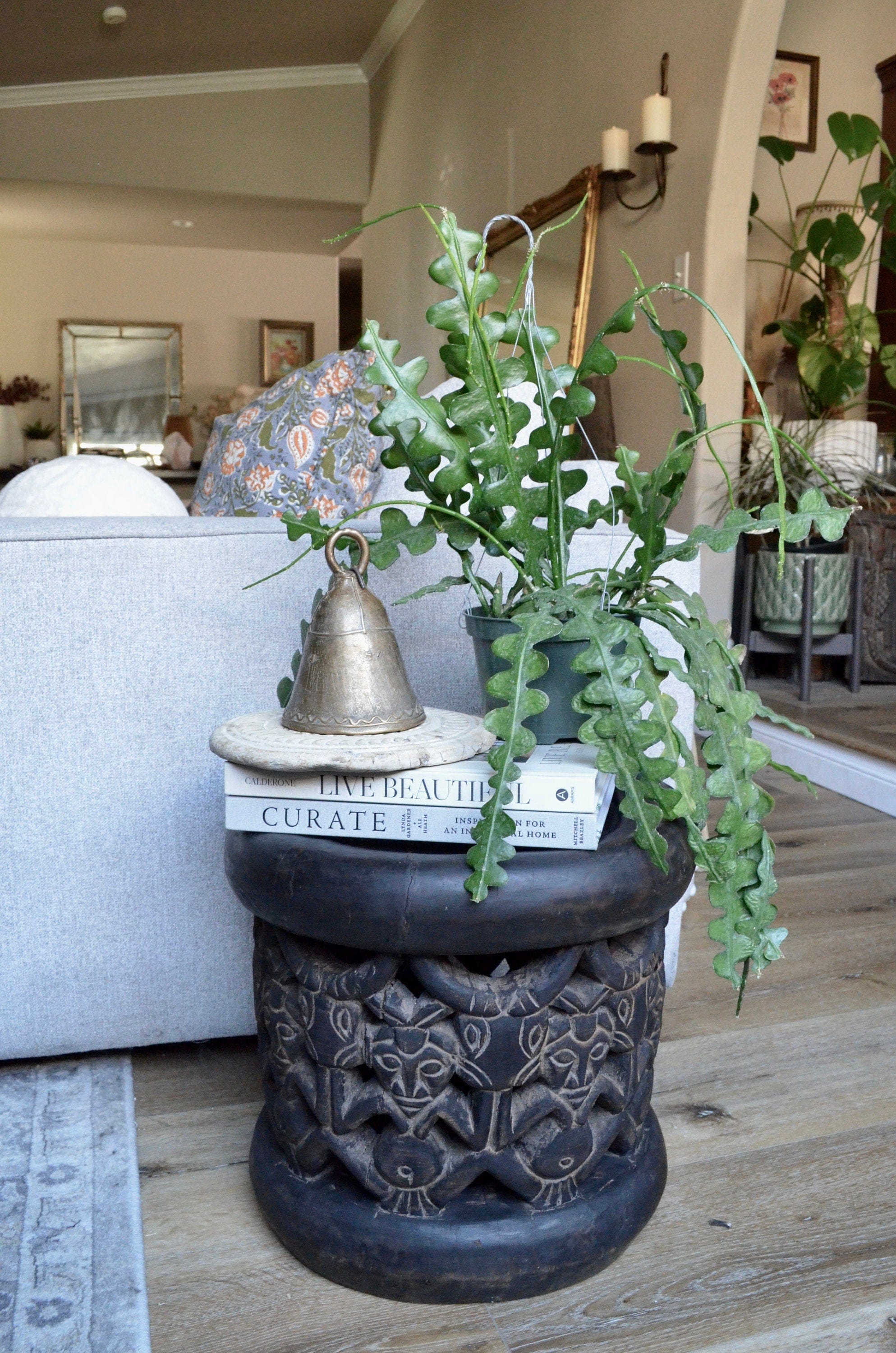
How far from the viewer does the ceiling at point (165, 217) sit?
6676 millimetres

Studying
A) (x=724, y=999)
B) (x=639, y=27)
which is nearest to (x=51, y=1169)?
(x=724, y=999)

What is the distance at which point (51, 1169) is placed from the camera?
3.70 ft

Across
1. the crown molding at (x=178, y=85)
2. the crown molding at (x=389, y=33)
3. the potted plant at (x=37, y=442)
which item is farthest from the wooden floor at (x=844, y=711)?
the potted plant at (x=37, y=442)

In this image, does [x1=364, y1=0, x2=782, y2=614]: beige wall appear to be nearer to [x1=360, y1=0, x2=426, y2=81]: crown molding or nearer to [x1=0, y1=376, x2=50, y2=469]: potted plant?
[x1=360, y1=0, x2=426, y2=81]: crown molding

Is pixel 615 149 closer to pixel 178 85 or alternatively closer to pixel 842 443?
pixel 842 443

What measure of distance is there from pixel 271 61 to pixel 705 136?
4111 mm

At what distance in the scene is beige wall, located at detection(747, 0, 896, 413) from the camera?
402 cm

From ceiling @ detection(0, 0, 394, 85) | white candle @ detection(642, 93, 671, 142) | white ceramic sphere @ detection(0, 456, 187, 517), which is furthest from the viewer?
ceiling @ detection(0, 0, 394, 85)

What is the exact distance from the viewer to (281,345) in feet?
27.0

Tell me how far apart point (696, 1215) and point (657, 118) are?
3.11 metres

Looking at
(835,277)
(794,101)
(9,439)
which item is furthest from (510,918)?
(9,439)

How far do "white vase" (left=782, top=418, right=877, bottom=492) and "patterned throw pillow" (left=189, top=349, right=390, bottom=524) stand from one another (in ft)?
7.43

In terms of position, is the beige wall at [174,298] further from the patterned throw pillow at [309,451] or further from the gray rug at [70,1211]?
the gray rug at [70,1211]

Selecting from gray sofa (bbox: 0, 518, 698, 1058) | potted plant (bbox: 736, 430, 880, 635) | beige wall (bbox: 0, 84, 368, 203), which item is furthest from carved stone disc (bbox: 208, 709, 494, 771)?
beige wall (bbox: 0, 84, 368, 203)
